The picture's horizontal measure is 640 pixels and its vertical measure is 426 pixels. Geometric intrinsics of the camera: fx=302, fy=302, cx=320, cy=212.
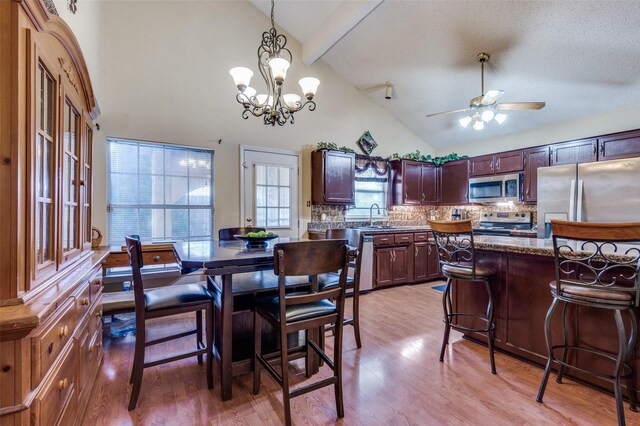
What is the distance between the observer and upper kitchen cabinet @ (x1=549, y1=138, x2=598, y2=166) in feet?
13.3

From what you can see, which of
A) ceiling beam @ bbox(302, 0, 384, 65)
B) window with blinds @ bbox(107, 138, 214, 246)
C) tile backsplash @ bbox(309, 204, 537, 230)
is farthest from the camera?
tile backsplash @ bbox(309, 204, 537, 230)

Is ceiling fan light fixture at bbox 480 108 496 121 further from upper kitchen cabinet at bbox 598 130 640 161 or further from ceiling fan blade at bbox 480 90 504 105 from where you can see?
upper kitchen cabinet at bbox 598 130 640 161

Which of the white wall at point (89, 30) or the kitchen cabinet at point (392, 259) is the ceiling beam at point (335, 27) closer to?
the white wall at point (89, 30)

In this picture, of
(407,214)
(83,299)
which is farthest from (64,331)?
(407,214)

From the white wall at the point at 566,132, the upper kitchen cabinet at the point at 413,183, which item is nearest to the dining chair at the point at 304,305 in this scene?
the upper kitchen cabinet at the point at 413,183

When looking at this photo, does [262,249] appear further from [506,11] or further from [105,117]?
[506,11]

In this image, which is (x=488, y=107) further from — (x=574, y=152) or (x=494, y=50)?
(x=574, y=152)

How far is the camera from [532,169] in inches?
183

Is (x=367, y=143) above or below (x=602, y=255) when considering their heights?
above

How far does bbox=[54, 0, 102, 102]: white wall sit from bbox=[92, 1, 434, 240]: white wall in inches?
5.9

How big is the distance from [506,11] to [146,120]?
4.34m

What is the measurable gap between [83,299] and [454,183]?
5.69m

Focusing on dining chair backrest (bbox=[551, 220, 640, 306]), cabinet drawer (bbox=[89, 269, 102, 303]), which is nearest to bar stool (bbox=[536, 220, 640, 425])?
dining chair backrest (bbox=[551, 220, 640, 306])

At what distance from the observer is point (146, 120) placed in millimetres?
3691
